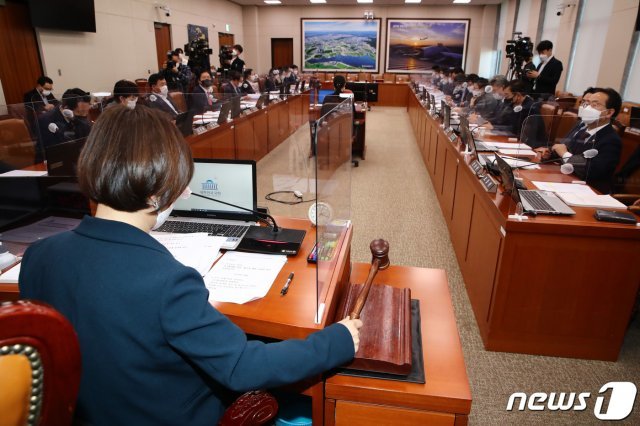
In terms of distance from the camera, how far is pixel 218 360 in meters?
0.74

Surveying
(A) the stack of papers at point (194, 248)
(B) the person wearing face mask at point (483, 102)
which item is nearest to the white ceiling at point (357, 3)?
(B) the person wearing face mask at point (483, 102)

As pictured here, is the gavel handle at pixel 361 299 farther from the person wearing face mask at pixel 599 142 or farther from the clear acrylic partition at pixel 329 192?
the person wearing face mask at pixel 599 142

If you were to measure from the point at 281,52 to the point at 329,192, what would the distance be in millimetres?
13889

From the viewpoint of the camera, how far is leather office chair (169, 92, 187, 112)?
5.11 m

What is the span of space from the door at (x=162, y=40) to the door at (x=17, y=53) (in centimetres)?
326

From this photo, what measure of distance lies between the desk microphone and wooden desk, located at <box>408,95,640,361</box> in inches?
39.3

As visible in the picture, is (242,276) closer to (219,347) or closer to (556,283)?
(219,347)

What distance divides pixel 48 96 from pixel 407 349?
5.76m

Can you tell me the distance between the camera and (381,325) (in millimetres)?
1234

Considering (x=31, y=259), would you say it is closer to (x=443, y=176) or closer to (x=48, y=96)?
(x=443, y=176)

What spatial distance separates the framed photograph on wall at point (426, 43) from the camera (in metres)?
13.2

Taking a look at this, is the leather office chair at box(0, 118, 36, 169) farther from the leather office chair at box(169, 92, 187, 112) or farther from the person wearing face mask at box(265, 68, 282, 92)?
the person wearing face mask at box(265, 68, 282, 92)

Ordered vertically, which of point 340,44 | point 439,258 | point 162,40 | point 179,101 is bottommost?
point 439,258

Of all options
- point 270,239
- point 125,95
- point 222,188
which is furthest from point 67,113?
point 270,239
